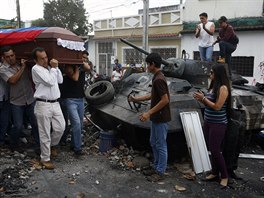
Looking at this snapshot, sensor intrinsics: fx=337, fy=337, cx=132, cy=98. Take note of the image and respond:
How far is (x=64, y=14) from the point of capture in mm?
34844

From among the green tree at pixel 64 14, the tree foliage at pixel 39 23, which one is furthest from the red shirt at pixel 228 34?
the tree foliage at pixel 39 23

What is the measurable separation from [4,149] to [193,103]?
11.9 ft

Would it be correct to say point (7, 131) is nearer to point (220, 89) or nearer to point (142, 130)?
point (142, 130)

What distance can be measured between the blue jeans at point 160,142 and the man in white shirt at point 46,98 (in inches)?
61.3

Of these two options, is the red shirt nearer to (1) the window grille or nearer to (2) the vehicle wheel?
(2) the vehicle wheel

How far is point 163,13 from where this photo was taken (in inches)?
789

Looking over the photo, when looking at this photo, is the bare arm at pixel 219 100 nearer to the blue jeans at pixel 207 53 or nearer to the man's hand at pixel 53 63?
the man's hand at pixel 53 63

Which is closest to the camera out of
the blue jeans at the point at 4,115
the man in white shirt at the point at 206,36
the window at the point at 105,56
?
the blue jeans at the point at 4,115

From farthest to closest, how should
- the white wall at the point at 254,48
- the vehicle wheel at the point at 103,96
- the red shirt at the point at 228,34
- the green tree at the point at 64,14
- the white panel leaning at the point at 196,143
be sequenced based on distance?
the green tree at the point at 64,14 < the white wall at the point at 254,48 < the red shirt at the point at 228,34 < the vehicle wheel at the point at 103,96 < the white panel leaning at the point at 196,143

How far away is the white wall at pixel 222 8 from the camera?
15.9 m

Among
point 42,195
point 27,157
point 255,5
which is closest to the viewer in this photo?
point 42,195

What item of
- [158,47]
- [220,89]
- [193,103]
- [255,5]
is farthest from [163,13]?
[220,89]

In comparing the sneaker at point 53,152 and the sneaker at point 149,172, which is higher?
the sneaker at point 53,152

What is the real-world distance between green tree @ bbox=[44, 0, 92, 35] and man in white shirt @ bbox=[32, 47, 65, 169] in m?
30.7
